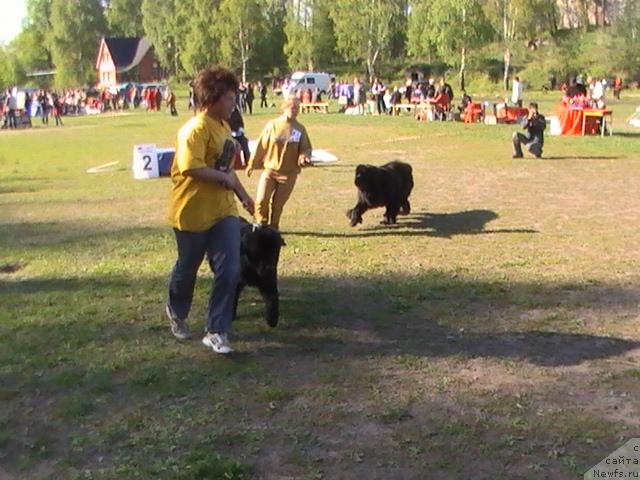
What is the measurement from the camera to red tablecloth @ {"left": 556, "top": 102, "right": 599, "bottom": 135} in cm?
2453

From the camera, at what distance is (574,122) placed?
81.2ft

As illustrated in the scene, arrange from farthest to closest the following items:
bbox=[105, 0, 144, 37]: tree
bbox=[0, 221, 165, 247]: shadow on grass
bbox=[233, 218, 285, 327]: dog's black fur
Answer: bbox=[105, 0, 144, 37]: tree
bbox=[0, 221, 165, 247]: shadow on grass
bbox=[233, 218, 285, 327]: dog's black fur

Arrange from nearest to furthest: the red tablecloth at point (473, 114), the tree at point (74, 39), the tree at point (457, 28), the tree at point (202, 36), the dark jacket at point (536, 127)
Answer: the dark jacket at point (536, 127) → the red tablecloth at point (473, 114) → the tree at point (457, 28) → the tree at point (202, 36) → the tree at point (74, 39)

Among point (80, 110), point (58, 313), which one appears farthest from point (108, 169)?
point (80, 110)

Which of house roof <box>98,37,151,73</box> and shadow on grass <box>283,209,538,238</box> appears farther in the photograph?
house roof <box>98,37,151,73</box>

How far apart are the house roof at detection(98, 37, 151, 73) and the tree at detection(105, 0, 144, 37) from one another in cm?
582

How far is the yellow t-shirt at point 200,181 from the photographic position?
5.55 metres

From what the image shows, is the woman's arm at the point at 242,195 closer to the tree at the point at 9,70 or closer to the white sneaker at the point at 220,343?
the white sneaker at the point at 220,343

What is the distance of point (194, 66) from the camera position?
90.2 metres

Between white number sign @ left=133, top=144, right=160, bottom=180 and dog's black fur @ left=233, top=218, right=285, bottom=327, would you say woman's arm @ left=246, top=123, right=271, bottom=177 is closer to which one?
dog's black fur @ left=233, top=218, right=285, bottom=327

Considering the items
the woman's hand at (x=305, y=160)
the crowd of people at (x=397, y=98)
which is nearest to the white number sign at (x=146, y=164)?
the woman's hand at (x=305, y=160)

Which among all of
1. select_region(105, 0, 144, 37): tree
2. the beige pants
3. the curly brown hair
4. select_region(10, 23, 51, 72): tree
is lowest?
the beige pants

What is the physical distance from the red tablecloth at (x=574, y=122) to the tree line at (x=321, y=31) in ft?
145

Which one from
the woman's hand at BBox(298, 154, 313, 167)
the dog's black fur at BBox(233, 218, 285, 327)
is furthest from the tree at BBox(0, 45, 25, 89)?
the dog's black fur at BBox(233, 218, 285, 327)
